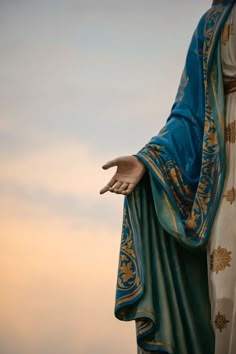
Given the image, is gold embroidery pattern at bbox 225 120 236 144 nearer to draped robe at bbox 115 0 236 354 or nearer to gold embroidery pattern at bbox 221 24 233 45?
draped robe at bbox 115 0 236 354

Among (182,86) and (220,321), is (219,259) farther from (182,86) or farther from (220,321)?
(182,86)

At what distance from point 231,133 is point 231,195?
360 mm

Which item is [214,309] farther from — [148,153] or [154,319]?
[148,153]

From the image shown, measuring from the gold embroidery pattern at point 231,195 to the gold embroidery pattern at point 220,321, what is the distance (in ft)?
1.84

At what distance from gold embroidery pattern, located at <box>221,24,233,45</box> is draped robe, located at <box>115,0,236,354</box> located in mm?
32

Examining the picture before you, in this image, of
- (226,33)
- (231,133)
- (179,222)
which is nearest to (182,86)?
(226,33)

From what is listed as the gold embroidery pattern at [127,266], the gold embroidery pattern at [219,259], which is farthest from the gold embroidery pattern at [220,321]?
the gold embroidery pattern at [127,266]

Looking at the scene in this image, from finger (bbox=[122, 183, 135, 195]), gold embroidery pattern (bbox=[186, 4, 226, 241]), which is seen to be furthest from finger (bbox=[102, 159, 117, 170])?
gold embroidery pattern (bbox=[186, 4, 226, 241])

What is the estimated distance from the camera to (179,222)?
392 cm

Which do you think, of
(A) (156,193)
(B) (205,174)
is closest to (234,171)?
(B) (205,174)

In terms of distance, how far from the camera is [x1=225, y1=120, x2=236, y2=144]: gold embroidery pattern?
13.3ft

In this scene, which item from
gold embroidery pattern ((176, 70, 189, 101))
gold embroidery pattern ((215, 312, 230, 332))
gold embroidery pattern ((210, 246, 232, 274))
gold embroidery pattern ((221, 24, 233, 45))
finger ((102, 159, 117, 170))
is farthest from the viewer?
gold embroidery pattern ((176, 70, 189, 101))

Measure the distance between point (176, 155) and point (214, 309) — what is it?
85 centimetres

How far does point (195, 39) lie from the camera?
444 centimetres
